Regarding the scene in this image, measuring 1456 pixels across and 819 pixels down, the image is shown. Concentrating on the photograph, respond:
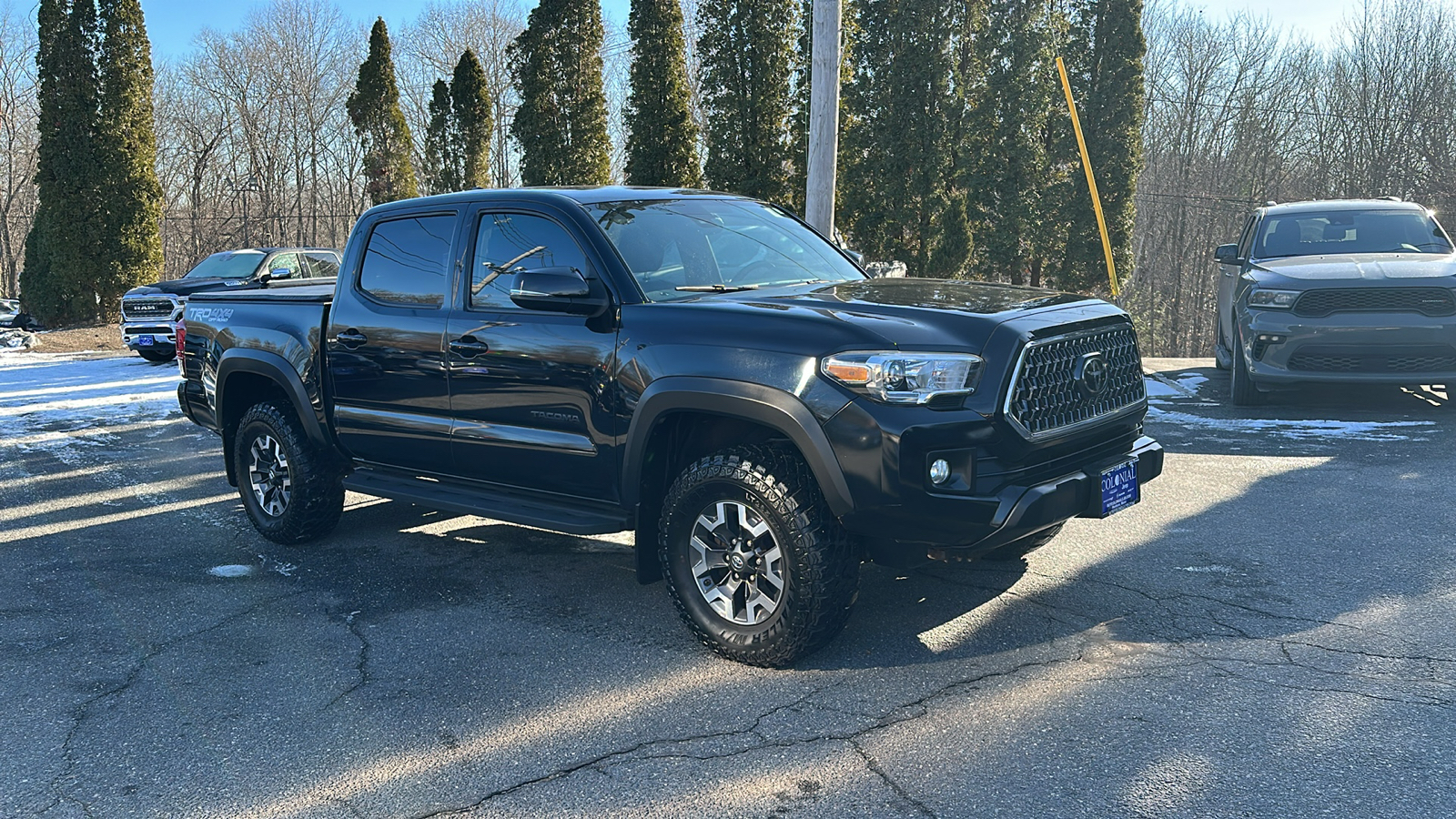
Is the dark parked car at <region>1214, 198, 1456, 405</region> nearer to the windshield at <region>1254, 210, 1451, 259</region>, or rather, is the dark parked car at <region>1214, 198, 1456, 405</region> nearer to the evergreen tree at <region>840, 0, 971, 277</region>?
the windshield at <region>1254, 210, 1451, 259</region>

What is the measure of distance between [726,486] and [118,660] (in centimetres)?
262

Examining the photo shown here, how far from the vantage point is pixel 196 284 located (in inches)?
651

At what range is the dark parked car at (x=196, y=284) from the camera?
15992mm

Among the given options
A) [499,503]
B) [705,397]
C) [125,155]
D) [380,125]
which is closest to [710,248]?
[705,397]

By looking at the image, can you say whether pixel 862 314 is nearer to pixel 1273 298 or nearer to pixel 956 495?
pixel 956 495

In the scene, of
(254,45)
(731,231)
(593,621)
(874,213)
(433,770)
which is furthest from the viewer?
(254,45)

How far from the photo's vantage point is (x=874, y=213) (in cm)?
1909

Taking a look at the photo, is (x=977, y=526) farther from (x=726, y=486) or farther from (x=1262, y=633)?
(x=1262, y=633)

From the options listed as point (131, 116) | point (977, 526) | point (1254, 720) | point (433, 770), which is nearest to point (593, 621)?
point (433, 770)

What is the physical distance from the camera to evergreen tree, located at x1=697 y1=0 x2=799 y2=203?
19266mm

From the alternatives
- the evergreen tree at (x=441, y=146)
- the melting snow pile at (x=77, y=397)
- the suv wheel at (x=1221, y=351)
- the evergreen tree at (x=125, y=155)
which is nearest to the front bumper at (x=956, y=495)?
the suv wheel at (x=1221, y=351)

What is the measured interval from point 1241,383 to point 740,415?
750 cm

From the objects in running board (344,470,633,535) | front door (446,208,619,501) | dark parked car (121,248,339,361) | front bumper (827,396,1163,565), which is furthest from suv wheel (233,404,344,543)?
dark parked car (121,248,339,361)

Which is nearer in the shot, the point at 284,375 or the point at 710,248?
the point at 710,248
